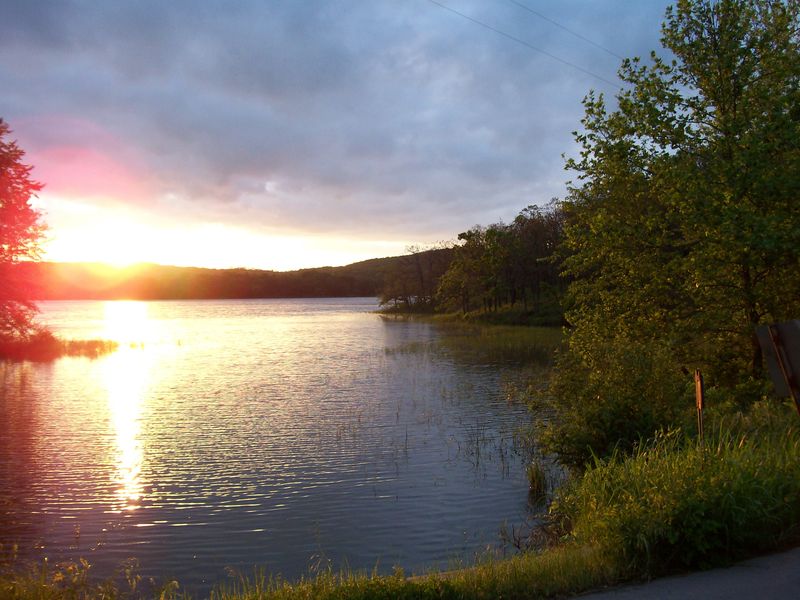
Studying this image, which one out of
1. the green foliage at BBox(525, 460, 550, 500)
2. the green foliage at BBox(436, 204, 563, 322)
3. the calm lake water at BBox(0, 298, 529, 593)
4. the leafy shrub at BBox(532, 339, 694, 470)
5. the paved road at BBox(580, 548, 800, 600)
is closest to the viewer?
the paved road at BBox(580, 548, 800, 600)

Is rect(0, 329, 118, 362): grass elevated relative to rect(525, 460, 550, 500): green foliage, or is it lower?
elevated

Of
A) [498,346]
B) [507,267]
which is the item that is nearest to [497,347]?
[498,346]

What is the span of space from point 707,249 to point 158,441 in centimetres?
1550

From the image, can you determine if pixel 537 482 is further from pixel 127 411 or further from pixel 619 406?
pixel 127 411

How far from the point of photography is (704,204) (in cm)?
1545

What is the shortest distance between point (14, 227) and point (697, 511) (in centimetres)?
3531

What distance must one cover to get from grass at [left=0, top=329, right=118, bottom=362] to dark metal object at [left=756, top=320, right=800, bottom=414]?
139ft

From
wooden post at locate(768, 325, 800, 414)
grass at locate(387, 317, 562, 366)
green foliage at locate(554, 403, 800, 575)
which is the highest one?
wooden post at locate(768, 325, 800, 414)

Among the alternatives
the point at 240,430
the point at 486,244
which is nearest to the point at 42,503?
the point at 240,430

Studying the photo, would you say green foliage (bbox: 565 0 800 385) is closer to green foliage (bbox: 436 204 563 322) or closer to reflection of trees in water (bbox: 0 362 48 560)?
reflection of trees in water (bbox: 0 362 48 560)

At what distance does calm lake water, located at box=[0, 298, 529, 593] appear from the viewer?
10844 mm

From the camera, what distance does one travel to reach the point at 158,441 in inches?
746

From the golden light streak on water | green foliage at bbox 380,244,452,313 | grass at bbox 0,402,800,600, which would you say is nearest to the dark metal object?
grass at bbox 0,402,800,600

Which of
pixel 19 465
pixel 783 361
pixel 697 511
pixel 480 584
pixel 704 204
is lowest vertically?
pixel 19 465
